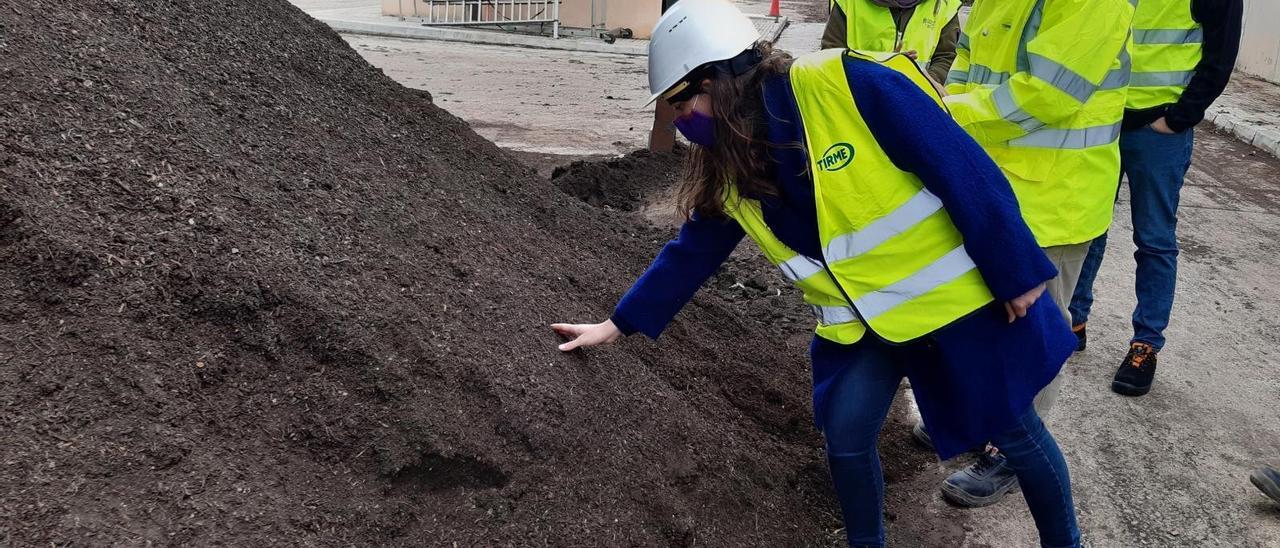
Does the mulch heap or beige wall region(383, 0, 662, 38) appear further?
beige wall region(383, 0, 662, 38)

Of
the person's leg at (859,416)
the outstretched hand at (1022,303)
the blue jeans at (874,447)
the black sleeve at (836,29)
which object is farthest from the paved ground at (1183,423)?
the black sleeve at (836,29)

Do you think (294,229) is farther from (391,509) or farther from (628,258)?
(628,258)

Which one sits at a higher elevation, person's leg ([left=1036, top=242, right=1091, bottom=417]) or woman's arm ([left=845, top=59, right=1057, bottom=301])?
woman's arm ([left=845, top=59, right=1057, bottom=301])

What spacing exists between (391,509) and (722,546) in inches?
35.1

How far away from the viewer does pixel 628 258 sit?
171 inches

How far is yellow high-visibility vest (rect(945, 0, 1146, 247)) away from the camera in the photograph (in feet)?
8.74

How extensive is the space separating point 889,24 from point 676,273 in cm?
254

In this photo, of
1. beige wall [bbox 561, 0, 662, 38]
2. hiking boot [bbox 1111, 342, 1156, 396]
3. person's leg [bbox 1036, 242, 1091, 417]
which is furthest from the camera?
beige wall [bbox 561, 0, 662, 38]

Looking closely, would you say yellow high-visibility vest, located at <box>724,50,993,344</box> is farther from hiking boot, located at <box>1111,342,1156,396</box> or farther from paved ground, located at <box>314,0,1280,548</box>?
hiking boot, located at <box>1111,342,1156,396</box>

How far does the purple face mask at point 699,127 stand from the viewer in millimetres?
2139

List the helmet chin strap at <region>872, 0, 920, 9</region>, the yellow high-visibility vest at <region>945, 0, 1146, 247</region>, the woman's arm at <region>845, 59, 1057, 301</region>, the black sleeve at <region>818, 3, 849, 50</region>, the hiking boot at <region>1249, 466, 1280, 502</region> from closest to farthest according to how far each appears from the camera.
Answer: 1. the woman's arm at <region>845, 59, 1057, 301</region>
2. the yellow high-visibility vest at <region>945, 0, 1146, 247</region>
3. the hiking boot at <region>1249, 466, 1280, 502</region>
4. the helmet chin strap at <region>872, 0, 920, 9</region>
5. the black sleeve at <region>818, 3, 849, 50</region>

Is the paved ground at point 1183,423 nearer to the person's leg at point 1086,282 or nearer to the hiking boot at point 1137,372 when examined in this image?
the hiking boot at point 1137,372

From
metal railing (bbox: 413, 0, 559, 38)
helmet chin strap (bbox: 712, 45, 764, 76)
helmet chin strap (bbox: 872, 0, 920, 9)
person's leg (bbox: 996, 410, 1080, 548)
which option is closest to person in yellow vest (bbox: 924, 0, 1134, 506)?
person's leg (bbox: 996, 410, 1080, 548)

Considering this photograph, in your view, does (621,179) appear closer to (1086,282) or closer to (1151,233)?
(1086,282)
